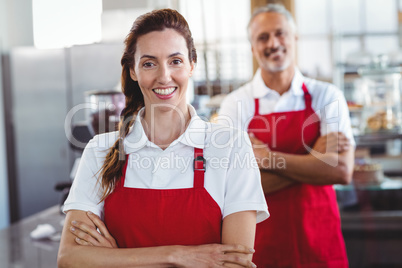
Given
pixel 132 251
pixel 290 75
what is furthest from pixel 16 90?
pixel 132 251

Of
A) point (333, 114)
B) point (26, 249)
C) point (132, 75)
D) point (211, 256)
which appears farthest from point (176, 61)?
point (26, 249)

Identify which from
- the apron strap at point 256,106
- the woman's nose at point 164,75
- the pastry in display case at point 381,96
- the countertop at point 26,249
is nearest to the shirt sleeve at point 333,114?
the apron strap at point 256,106

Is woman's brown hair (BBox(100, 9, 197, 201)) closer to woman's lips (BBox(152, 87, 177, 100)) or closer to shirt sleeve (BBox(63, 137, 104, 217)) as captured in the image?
shirt sleeve (BBox(63, 137, 104, 217))

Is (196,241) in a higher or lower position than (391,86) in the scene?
lower

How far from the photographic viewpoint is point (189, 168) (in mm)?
1233

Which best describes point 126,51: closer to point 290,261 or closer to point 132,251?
point 132,251

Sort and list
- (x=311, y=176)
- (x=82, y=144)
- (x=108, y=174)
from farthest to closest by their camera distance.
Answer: (x=82, y=144)
(x=311, y=176)
(x=108, y=174)

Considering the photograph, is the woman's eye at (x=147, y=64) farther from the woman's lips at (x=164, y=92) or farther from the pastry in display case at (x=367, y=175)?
the pastry in display case at (x=367, y=175)

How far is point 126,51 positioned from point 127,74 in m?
0.09

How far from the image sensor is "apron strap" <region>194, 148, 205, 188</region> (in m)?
1.21

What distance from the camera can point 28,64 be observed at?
15.8 feet

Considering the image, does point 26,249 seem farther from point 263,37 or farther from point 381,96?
point 381,96

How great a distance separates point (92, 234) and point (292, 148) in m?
0.92

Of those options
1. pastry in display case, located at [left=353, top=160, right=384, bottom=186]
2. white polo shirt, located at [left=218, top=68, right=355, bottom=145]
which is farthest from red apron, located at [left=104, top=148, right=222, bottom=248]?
pastry in display case, located at [left=353, top=160, right=384, bottom=186]
